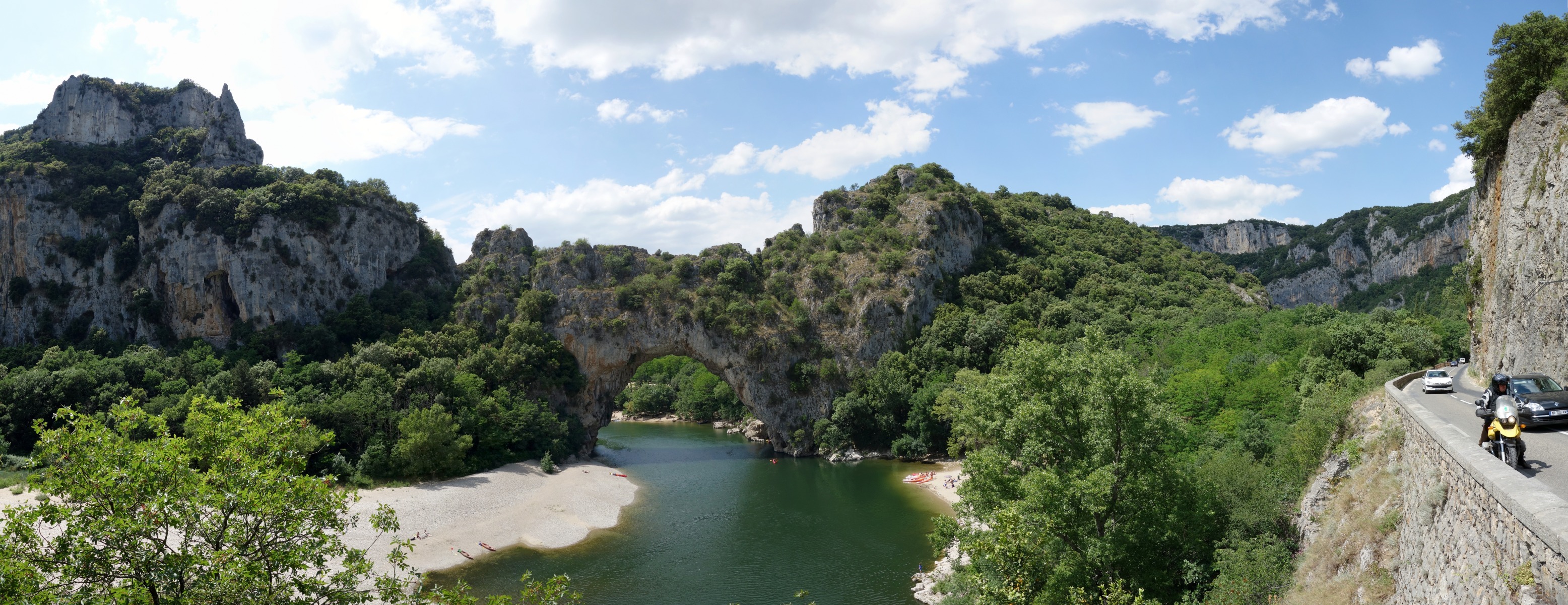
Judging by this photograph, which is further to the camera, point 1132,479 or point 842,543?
point 842,543

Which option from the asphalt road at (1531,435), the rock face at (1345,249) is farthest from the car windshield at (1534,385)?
the rock face at (1345,249)

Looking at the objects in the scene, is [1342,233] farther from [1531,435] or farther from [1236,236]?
[1531,435]

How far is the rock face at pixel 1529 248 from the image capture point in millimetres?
16984

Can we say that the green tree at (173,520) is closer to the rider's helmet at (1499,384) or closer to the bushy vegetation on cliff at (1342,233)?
the rider's helmet at (1499,384)

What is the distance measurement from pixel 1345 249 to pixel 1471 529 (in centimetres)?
12621

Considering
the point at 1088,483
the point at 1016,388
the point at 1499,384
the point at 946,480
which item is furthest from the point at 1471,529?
the point at 946,480

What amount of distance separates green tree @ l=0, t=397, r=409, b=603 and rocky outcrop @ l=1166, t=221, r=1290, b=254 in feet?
479

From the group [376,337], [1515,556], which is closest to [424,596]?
[1515,556]

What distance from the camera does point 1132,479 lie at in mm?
19922

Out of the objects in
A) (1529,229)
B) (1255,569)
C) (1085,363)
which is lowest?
(1255,569)

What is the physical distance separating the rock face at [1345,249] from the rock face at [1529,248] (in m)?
79.2

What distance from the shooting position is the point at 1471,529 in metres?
9.15

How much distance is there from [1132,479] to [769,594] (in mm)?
14568

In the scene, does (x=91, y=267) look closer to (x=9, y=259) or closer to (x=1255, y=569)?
(x=9, y=259)
